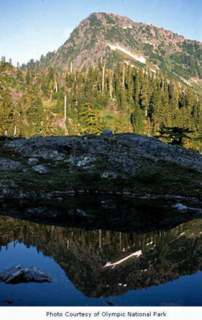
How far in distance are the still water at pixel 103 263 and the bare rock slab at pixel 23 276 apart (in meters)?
0.30

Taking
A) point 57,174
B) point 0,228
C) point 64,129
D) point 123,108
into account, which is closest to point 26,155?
point 57,174

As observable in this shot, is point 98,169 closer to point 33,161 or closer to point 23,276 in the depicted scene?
point 33,161

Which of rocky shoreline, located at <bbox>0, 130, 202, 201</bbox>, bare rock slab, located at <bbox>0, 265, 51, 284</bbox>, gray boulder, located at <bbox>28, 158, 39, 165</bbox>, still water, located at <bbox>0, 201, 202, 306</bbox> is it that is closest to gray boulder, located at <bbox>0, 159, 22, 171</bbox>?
rocky shoreline, located at <bbox>0, 130, 202, 201</bbox>

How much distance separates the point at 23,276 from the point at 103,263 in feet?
11.5

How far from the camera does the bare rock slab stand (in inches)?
460

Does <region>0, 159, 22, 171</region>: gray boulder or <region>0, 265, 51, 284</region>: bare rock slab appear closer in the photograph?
<region>0, 265, 51, 284</region>: bare rock slab

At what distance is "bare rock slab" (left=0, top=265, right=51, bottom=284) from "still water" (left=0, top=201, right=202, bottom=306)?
30 centimetres

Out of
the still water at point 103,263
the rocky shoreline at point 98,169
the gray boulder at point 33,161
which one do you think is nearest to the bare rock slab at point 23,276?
the still water at point 103,263

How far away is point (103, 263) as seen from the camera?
1384cm

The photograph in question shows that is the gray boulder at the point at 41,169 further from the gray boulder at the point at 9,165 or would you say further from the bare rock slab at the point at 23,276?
the bare rock slab at the point at 23,276

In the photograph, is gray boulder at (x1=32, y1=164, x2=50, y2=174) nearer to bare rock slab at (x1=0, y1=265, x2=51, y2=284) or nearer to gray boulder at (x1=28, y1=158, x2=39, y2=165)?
gray boulder at (x1=28, y1=158, x2=39, y2=165)

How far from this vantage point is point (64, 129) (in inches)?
6614

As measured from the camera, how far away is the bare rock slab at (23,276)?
11.7 m
